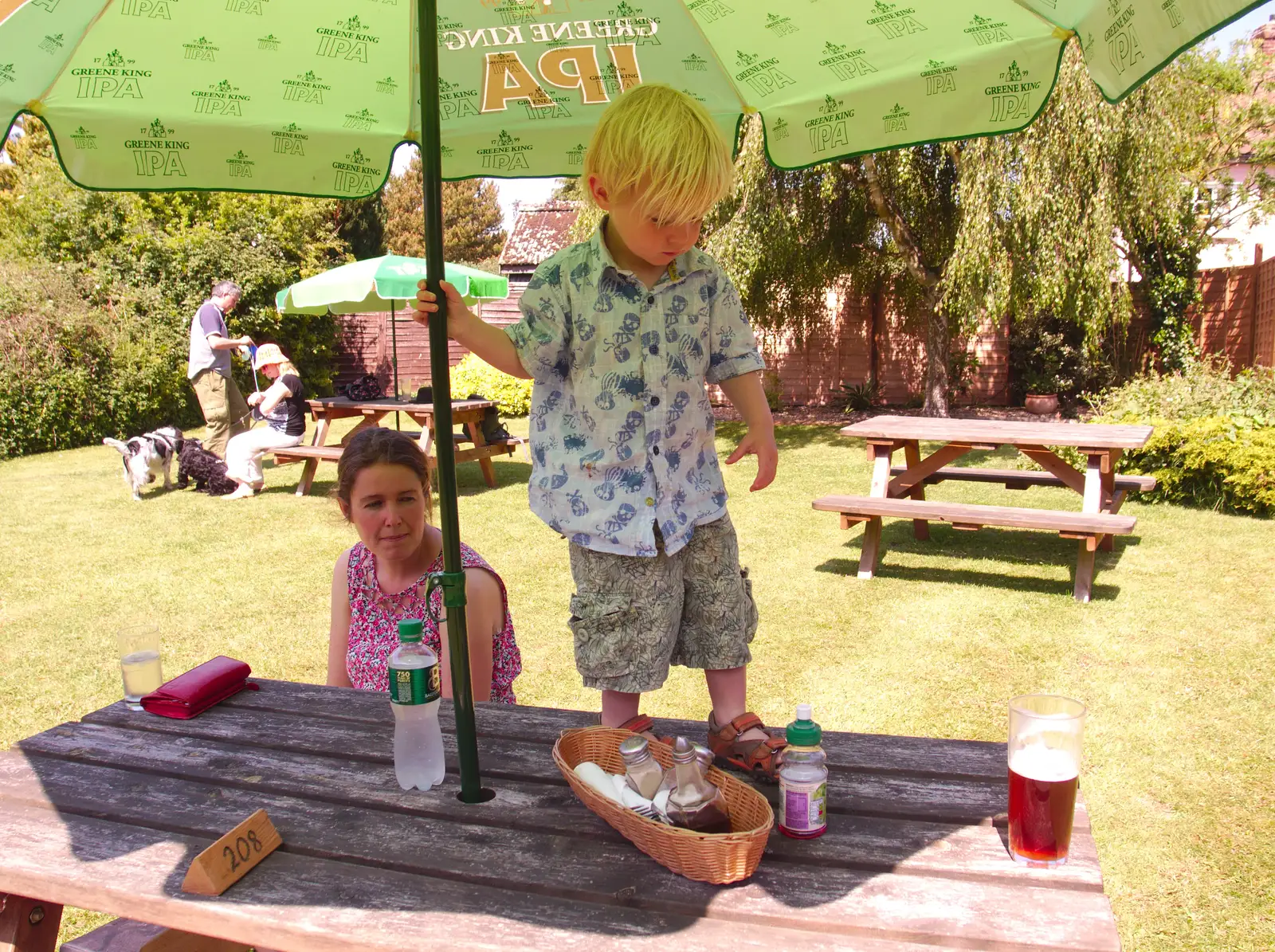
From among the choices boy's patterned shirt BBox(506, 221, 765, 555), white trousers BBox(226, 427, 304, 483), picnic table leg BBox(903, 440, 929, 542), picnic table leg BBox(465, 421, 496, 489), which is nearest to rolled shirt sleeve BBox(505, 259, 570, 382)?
boy's patterned shirt BBox(506, 221, 765, 555)

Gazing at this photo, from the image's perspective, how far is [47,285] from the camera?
46.9 feet

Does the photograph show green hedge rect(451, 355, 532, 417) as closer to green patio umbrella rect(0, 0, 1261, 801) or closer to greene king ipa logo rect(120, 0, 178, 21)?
green patio umbrella rect(0, 0, 1261, 801)

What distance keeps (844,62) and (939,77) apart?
0.23 meters

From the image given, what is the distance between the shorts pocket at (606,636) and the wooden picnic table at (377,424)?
764 cm

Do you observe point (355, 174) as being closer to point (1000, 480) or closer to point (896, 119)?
point (896, 119)

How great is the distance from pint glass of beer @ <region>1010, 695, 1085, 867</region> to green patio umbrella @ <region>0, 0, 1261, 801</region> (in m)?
1.25

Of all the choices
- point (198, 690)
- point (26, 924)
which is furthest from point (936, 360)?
point (26, 924)

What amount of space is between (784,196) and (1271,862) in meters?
10.9

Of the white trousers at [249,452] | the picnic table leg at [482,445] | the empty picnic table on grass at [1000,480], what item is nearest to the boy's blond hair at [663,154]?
the empty picnic table on grass at [1000,480]

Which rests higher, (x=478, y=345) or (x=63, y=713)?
(x=478, y=345)

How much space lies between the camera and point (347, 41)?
8.25 feet

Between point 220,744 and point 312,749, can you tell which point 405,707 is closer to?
point 312,749

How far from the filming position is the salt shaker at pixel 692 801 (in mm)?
1547

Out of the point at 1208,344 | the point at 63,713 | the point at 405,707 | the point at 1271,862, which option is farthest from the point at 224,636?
the point at 1208,344
